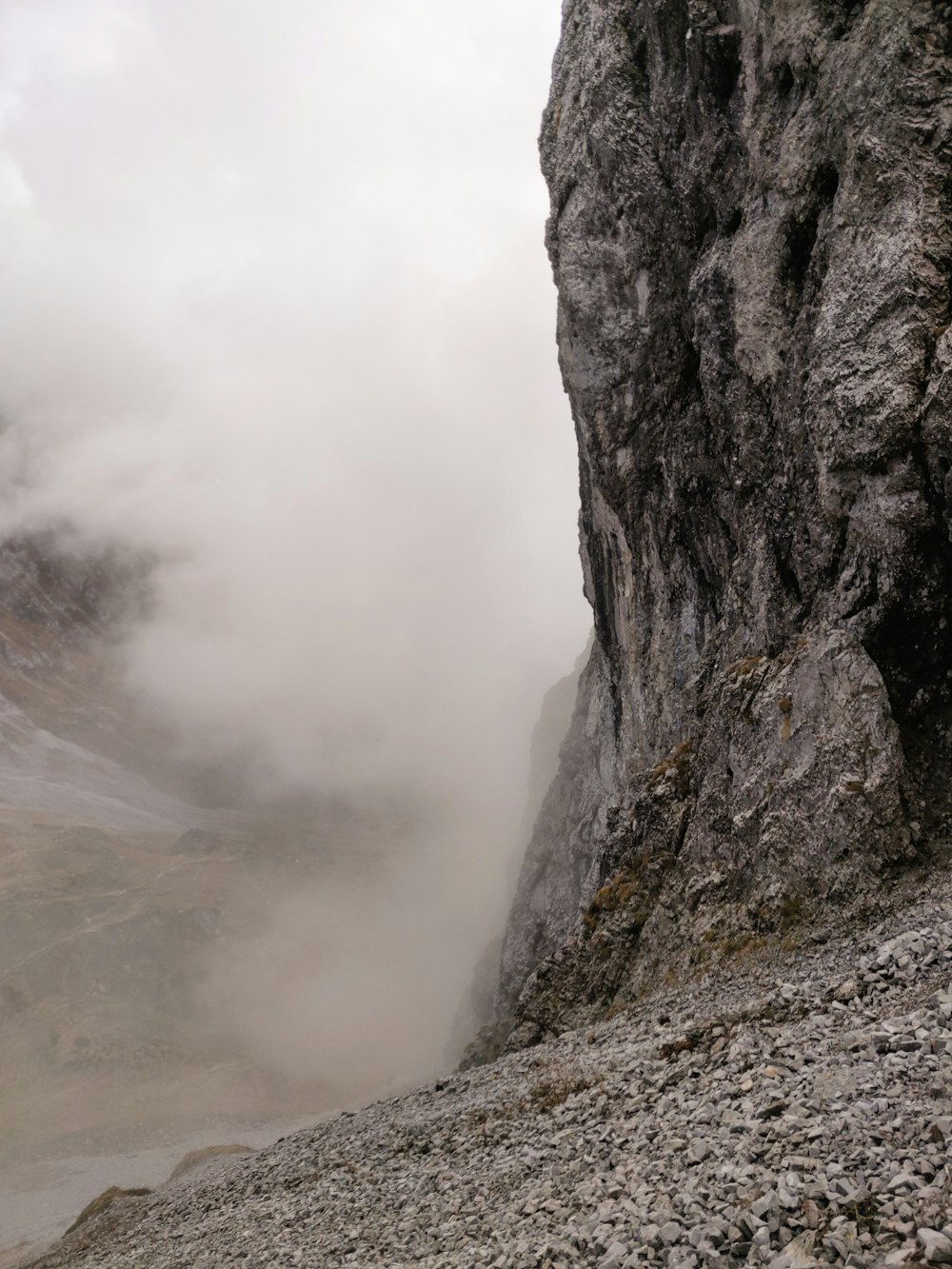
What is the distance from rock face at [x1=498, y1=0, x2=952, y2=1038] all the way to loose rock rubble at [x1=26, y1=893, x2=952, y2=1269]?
563cm

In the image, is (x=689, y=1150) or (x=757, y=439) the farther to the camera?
(x=757, y=439)

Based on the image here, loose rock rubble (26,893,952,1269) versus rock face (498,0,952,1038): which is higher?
rock face (498,0,952,1038)

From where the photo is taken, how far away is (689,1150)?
14141 millimetres

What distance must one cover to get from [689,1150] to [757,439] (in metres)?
28.3

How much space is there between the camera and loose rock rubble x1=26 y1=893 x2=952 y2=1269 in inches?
435

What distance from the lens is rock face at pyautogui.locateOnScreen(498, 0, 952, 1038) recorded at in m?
25.3

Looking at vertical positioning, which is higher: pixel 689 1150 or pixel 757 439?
pixel 757 439

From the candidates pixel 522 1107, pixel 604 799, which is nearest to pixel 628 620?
pixel 604 799

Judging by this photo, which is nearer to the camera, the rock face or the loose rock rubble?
the loose rock rubble

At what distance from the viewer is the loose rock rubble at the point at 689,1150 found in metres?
11.0

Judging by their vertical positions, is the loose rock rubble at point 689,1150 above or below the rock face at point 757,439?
below

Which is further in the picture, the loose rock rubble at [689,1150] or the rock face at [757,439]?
the rock face at [757,439]

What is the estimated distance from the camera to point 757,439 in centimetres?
3534

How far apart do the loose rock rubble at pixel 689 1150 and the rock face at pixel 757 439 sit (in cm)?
563
